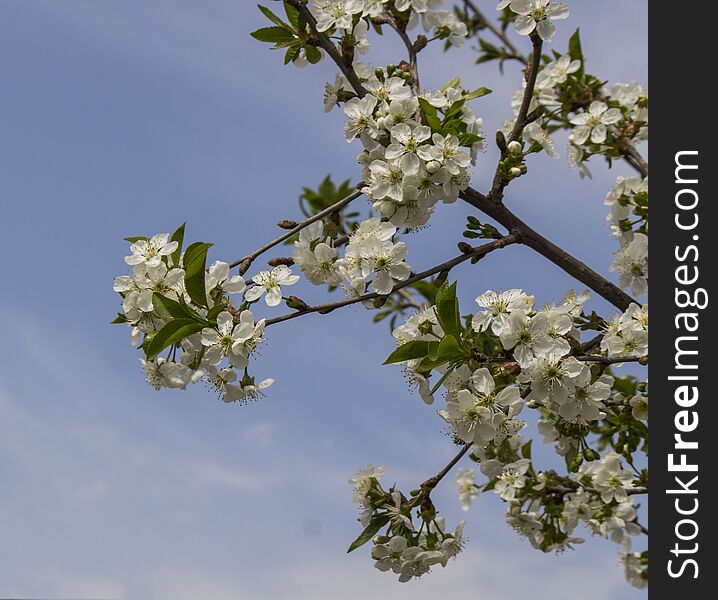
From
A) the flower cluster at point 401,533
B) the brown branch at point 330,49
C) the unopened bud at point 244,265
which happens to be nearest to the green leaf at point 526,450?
the flower cluster at point 401,533

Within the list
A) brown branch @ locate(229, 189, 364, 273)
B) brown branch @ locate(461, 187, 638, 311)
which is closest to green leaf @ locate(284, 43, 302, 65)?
brown branch @ locate(229, 189, 364, 273)

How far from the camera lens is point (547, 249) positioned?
352 centimetres

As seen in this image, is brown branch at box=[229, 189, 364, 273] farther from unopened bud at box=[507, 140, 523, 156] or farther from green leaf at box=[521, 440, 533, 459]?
green leaf at box=[521, 440, 533, 459]

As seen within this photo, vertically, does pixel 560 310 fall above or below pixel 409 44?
below

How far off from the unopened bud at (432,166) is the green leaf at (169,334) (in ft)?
3.48

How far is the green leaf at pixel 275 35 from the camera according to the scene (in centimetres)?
366

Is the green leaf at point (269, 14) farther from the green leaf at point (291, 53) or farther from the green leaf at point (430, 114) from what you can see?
the green leaf at point (430, 114)

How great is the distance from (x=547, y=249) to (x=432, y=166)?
0.70 meters

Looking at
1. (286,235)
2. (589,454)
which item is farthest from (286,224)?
(589,454)

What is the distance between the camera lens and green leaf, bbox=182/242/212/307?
3055mm
